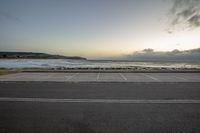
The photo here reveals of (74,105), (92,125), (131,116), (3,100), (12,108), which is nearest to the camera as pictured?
(92,125)

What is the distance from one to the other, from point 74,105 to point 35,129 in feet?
7.74

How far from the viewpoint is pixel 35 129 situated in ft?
14.6

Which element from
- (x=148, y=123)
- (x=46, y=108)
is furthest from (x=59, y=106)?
(x=148, y=123)

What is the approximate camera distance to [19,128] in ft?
14.8

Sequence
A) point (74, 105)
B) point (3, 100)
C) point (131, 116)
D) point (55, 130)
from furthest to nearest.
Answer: point (3, 100)
point (74, 105)
point (131, 116)
point (55, 130)

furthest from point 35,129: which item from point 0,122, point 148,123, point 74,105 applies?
point 148,123

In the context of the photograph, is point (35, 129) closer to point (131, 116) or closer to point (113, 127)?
point (113, 127)

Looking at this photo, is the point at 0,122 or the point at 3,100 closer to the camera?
the point at 0,122

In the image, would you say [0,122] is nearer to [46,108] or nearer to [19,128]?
[19,128]

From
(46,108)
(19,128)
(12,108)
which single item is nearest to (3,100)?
(12,108)

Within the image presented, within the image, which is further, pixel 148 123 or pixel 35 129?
pixel 148 123

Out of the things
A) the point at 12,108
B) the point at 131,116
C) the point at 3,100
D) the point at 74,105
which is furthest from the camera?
the point at 3,100

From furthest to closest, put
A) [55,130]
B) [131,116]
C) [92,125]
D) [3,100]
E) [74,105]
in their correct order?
1. [3,100]
2. [74,105]
3. [131,116]
4. [92,125]
5. [55,130]

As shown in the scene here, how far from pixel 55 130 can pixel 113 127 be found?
4.48ft
